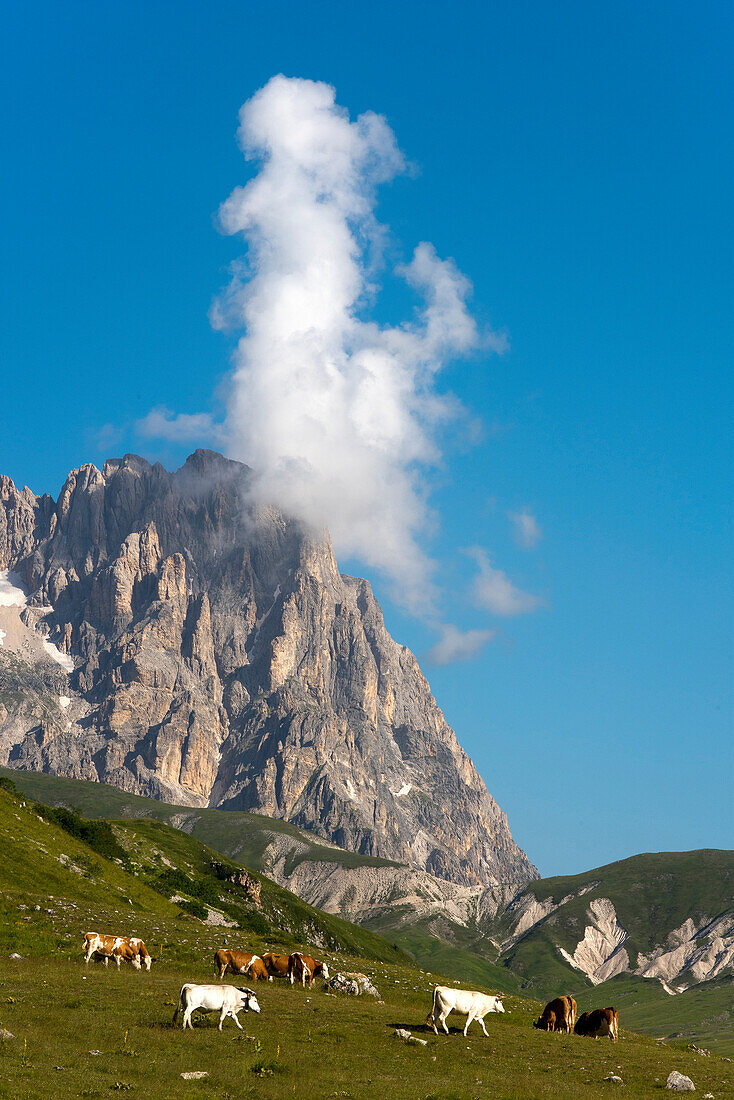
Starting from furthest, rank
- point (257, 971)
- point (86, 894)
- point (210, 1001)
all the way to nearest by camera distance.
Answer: point (86, 894)
point (257, 971)
point (210, 1001)

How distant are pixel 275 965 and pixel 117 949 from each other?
8658 mm

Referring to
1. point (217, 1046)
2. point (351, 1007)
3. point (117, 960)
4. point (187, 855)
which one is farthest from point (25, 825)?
point (187, 855)

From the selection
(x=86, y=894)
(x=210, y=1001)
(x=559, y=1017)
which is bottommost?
(x=559, y=1017)

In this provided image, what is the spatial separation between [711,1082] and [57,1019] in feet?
80.3

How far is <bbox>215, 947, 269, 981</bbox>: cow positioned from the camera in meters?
47.3

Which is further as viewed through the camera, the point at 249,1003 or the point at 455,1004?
the point at 455,1004

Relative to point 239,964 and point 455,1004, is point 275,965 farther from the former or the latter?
point 455,1004

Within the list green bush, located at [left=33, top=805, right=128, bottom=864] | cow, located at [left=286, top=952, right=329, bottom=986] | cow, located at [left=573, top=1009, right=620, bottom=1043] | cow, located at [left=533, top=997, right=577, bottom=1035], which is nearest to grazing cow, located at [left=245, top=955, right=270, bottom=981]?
cow, located at [left=286, top=952, right=329, bottom=986]

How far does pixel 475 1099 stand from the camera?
2727 cm

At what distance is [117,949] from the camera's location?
50375 mm

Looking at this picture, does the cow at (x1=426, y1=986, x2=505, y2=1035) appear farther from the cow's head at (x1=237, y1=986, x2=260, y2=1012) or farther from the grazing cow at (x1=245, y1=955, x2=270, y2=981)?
the grazing cow at (x1=245, y1=955, x2=270, y2=981)

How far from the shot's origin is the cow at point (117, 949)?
50.1 m

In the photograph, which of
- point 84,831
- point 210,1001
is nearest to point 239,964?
point 210,1001

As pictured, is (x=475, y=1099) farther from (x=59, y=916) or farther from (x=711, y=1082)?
(x=59, y=916)
